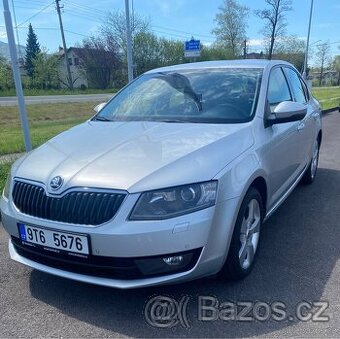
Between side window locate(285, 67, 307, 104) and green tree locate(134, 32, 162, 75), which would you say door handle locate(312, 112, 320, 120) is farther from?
green tree locate(134, 32, 162, 75)

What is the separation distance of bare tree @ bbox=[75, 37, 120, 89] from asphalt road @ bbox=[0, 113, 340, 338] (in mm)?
52295

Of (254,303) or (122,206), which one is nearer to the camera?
(122,206)

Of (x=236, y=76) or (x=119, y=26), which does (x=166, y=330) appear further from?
(x=119, y=26)

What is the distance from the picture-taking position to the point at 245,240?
9.98ft

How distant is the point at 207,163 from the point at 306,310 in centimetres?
119

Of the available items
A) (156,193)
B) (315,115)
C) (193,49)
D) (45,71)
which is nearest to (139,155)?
(156,193)

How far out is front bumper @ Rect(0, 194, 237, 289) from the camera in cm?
238

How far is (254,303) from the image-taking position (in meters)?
2.76

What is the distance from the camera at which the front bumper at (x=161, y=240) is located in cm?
238

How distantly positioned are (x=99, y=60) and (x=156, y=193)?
56.0 metres

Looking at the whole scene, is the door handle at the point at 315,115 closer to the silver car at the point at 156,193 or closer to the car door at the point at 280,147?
the car door at the point at 280,147

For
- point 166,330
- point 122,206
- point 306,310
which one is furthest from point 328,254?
point 122,206

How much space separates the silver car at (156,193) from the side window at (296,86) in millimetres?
1128

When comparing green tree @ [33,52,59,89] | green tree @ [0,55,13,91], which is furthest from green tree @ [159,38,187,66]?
green tree @ [0,55,13,91]
